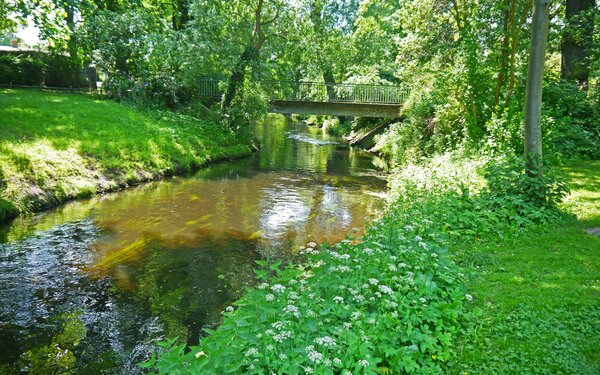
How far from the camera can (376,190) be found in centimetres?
1720

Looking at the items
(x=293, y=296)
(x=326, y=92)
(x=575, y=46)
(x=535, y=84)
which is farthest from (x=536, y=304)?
(x=326, y=92)

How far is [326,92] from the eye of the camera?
31.1 meters

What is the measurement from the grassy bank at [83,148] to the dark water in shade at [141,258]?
2.47 ft

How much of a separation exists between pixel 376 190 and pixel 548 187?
345 inches

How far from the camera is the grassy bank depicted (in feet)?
39.9

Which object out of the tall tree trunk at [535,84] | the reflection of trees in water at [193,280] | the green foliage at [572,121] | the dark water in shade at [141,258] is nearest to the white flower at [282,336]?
the dark water in shade at [141,258]

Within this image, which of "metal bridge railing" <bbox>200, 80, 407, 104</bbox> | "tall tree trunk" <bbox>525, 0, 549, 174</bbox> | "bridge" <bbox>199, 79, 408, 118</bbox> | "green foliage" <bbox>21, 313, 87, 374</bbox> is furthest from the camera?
"metal bridge railing" <bbox>200, 80, 407, 104</bbox>

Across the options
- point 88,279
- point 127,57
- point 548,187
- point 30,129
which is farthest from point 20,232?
point 127,57

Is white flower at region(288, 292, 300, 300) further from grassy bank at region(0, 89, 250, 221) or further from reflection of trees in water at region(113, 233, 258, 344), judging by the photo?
grassy bank at region(0, 89, 250, 221)

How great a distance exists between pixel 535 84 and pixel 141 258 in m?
8.62

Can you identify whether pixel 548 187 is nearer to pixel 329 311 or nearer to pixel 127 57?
pixel 329 311

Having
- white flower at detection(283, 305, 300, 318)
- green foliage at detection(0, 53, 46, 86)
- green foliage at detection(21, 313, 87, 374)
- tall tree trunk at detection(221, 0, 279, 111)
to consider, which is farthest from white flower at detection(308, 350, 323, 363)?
green foliage at detection(0, 53, 46, 86)

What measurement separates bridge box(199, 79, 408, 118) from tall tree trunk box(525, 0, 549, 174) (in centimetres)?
1837

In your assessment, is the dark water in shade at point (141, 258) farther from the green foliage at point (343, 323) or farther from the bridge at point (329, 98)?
the bridge at point (329, 98)
